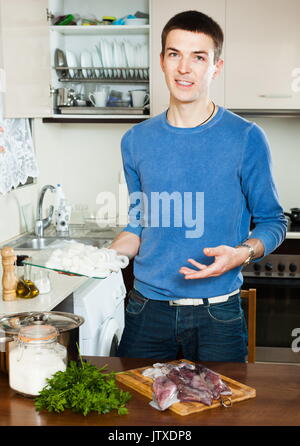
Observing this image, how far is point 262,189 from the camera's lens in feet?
5.67

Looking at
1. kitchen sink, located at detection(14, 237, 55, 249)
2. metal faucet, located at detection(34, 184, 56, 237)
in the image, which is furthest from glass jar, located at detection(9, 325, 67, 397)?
metal faucet, located at detection(34, 184, 56, 237)

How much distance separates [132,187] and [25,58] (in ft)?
4.38

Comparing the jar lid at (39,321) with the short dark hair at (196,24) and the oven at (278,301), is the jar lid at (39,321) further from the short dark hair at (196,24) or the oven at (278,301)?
the oven at (278,301)

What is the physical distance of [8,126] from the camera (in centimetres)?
317

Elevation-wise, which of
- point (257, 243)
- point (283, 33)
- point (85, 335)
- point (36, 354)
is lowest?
point (85, 335)

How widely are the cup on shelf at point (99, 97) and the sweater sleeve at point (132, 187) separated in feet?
5.94

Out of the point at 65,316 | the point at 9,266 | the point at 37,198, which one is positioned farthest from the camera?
the point at 37,198

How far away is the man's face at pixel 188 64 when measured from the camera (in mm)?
1752

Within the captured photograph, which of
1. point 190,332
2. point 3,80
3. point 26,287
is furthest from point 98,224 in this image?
point 190,332

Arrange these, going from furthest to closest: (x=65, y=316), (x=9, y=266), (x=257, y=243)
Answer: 1. (x=9, y=266)
2. (x=257, y=243)
3. (x=65, y=316)

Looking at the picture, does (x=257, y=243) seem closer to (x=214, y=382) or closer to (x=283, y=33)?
(x=214, y=382)

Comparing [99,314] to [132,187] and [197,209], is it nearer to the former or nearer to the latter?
[132,187]
